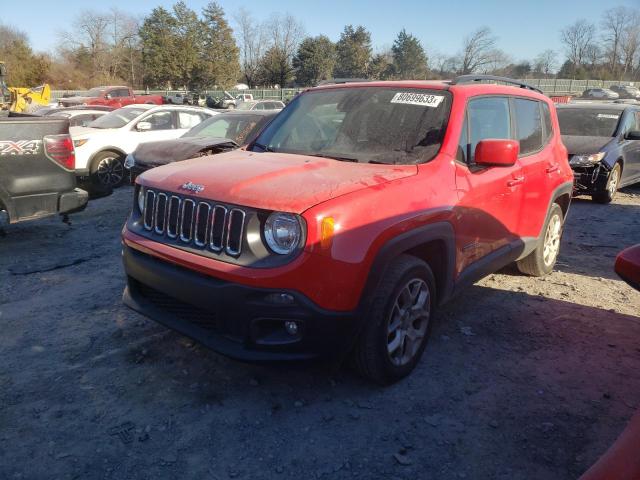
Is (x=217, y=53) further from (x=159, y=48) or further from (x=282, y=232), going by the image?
(x=282, y=232)

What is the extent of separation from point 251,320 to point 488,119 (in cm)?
251

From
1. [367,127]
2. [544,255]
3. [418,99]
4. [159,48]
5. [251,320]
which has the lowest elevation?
[544,255]

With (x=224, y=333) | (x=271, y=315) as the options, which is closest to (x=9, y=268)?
(x=224, y=333)

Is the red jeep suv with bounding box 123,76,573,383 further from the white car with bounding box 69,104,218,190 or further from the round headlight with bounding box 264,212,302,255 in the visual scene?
the white car with bounding box 69,104,218,190

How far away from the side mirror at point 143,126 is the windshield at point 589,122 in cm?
838

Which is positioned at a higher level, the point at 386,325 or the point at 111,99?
the point at 111,99

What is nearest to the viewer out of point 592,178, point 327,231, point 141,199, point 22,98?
point 327,231

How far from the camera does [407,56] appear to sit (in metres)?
71.6

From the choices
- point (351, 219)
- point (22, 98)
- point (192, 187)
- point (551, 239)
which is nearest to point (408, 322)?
point (351, 219)

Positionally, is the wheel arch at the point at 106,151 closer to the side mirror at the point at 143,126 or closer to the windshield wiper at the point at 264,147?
the side mirror at the point at 143,126

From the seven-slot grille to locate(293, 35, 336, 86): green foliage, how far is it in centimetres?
5814

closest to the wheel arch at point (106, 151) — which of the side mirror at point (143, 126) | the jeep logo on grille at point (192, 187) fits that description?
the side mirror at point (143, 126)

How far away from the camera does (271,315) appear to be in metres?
2.64

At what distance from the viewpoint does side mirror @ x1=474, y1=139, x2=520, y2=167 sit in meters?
3.37
